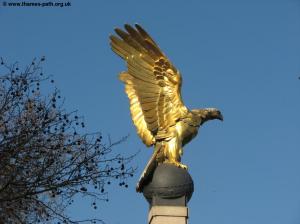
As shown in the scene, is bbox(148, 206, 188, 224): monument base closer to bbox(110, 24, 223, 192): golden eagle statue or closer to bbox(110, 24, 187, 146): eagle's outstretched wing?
bbox(110, 24, 223, 192): golden eagle statue

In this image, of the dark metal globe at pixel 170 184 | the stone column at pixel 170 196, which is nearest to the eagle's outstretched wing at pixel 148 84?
the dark metal globe at pixel 170 184

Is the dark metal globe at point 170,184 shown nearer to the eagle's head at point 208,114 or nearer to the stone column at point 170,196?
the stone column at point 170,196

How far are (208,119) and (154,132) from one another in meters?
1.00

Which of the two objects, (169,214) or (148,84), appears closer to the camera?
(169,214)

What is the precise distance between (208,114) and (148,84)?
4.00 feet

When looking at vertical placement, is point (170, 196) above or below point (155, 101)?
below

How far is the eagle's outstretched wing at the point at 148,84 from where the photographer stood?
11797mm

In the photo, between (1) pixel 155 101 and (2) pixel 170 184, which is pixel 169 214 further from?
(1) pixel 155 101

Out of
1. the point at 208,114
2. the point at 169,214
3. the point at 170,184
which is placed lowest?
the point at 169,214

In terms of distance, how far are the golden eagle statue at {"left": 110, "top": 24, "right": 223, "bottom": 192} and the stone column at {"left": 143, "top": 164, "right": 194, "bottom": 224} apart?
0.24 m

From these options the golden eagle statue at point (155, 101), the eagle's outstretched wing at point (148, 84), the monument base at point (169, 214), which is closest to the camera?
the monument base at point (169, 214)

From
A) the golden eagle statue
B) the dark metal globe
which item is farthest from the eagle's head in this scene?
the dark metal globe

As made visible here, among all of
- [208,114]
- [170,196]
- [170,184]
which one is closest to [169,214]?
[170,196]

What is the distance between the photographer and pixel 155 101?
1202 cm
